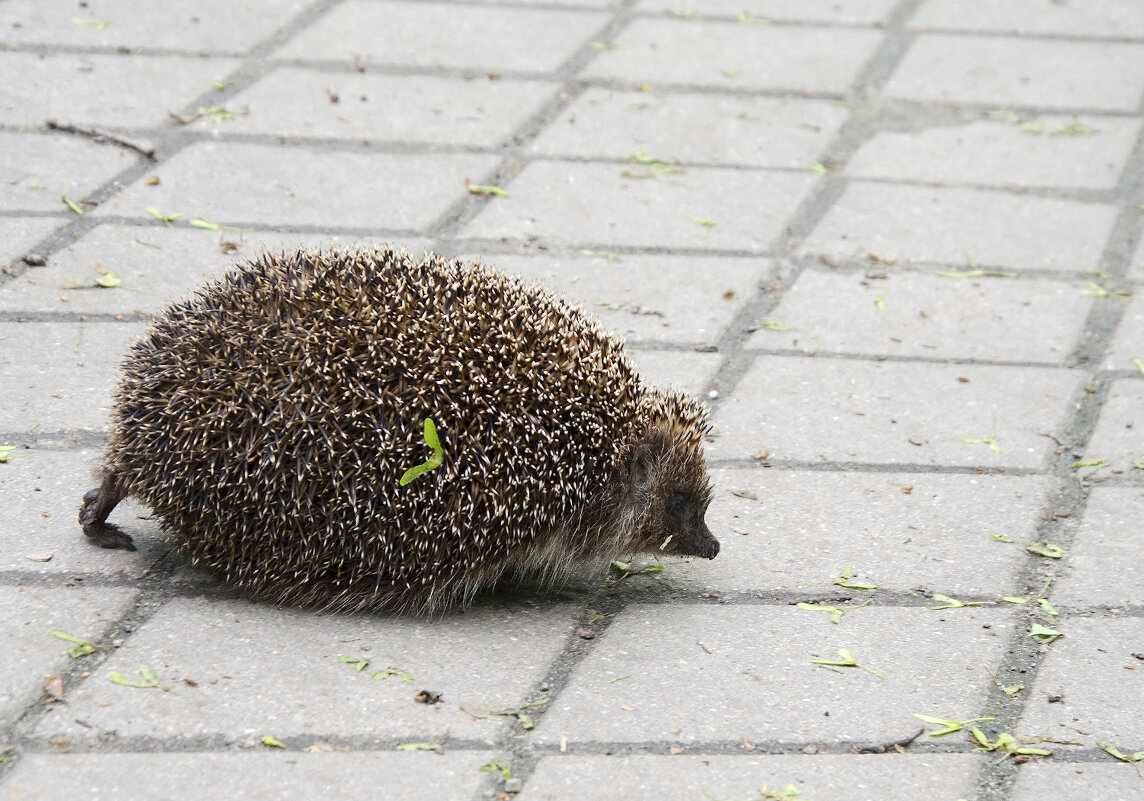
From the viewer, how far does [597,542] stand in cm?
438

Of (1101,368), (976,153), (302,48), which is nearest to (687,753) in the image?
(1101,368)

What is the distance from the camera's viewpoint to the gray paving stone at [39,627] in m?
3.60

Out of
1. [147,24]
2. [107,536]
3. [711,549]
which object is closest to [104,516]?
[107,536]

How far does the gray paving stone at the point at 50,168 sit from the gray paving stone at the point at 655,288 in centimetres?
193

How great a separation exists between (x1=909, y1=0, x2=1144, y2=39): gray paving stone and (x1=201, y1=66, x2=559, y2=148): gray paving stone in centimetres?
304

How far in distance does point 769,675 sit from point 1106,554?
1459mm

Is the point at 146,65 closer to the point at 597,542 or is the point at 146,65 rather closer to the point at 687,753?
the point at 597,542

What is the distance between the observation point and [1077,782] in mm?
3602

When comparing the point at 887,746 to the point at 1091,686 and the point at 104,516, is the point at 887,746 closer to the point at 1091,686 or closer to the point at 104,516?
the point at 1091,686

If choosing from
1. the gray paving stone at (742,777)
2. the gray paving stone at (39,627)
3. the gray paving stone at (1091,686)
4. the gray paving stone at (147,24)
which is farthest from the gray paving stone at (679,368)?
the gray paving stone at (147,24)

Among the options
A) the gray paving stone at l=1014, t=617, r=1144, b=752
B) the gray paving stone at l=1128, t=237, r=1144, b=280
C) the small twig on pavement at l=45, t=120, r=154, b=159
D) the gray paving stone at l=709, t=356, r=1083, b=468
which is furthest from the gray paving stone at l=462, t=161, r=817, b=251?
the gray paving stone at l=1014, t=617, r=1144, b=752

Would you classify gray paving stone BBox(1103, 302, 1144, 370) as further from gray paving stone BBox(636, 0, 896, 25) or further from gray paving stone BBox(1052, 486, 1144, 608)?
gray paving stone BBox(636, 0, 896, 25)

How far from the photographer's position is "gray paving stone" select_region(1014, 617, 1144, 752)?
3809 mm

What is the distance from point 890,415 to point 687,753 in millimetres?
2216
